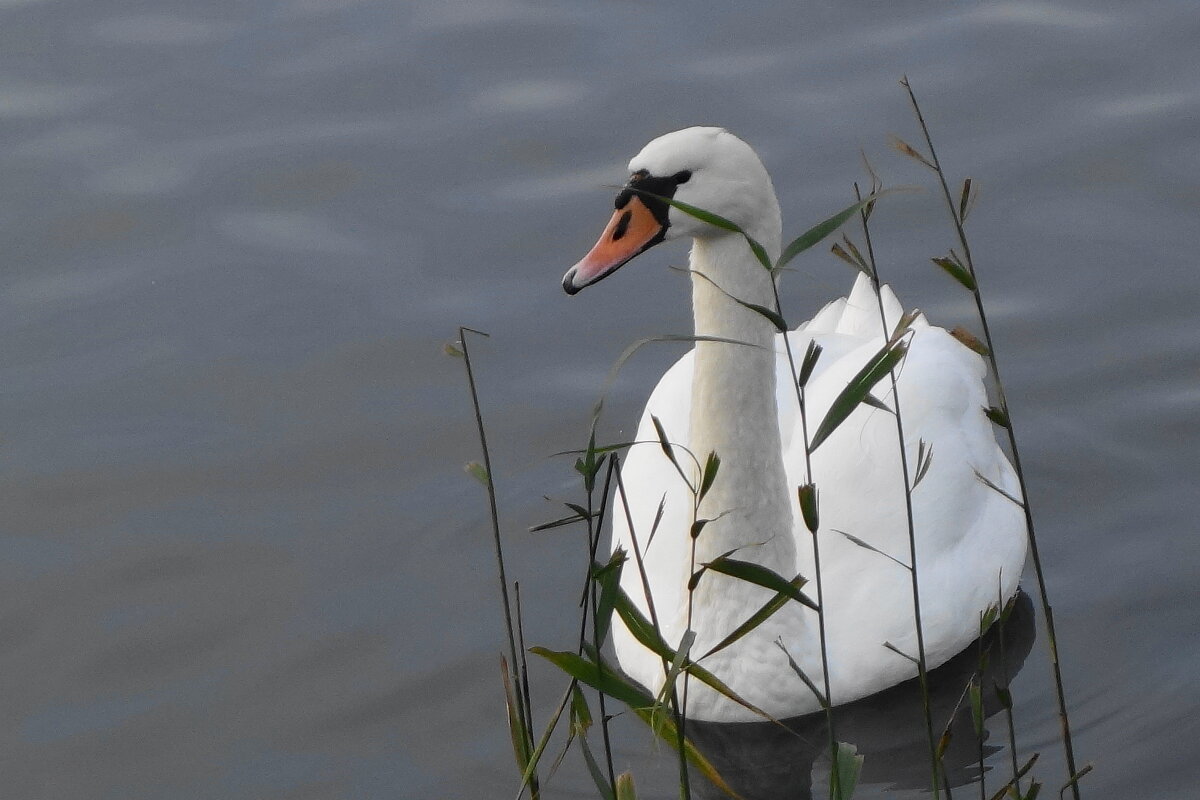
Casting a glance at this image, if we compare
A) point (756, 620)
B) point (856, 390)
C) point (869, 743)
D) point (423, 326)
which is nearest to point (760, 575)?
point (756, 620)

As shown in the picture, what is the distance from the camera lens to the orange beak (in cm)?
469

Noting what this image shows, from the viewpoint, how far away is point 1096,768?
15.9ft

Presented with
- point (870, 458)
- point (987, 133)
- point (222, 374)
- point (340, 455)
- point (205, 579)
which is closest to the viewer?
point (870, 458)

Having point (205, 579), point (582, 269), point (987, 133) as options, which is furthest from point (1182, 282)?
point (205, 579)

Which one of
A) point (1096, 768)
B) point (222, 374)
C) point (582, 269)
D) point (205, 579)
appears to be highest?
point (582, 269)

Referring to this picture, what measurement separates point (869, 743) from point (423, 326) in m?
2.82

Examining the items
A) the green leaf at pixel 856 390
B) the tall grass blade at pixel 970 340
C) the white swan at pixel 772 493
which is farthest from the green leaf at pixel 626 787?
the white swan at pixel 772 493

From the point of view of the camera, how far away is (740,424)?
503 centimetres

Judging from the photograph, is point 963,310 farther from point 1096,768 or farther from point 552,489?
point 1096,768

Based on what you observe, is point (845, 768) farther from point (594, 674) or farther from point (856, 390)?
point (856, 390)

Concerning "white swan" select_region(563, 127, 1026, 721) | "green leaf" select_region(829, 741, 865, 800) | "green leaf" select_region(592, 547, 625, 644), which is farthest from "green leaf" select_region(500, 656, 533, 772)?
"white swan" select_region(563, 127, 1026, 721)

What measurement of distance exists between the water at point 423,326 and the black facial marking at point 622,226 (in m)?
1.02

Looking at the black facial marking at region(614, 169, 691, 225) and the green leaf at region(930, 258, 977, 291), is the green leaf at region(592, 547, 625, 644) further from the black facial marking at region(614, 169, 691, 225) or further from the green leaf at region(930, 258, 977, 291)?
the black facial marking at region(614, 169, 691, 225)

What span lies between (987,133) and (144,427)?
372 centimetres
